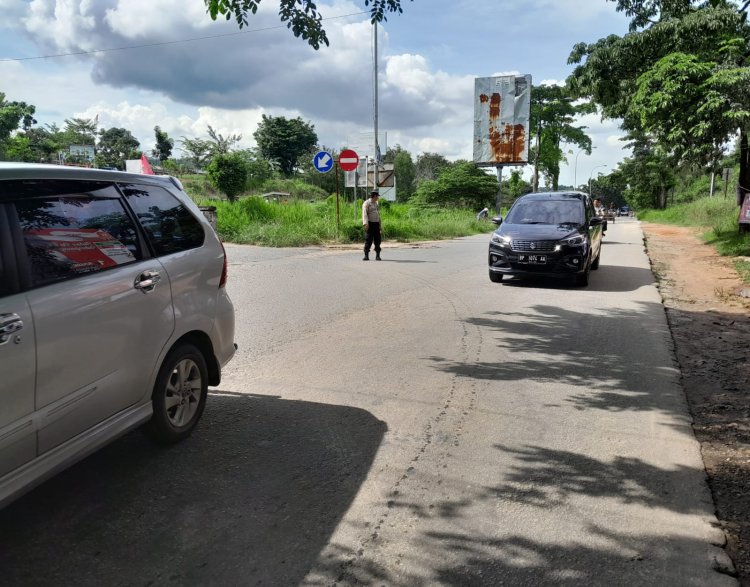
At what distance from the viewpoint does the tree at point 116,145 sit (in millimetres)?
88125

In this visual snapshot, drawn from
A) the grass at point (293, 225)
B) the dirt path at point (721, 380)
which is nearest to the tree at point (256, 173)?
the grass at point (293, 225)

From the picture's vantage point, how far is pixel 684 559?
8.05ft

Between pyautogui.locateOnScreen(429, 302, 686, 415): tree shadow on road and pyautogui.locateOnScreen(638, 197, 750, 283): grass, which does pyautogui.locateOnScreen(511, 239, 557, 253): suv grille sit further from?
pyautogui.locateOnScreen(638, 197, 750, 283): grass

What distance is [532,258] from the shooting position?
9.89m

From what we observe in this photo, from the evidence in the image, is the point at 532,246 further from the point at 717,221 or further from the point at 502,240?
the point at 717,221

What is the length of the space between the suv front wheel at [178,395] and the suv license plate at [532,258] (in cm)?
738

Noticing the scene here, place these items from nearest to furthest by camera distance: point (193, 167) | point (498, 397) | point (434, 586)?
point (434, 586) → point (498, 397) → point (193, 167)

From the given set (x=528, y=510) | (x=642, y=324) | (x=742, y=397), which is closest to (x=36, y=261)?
(x=528, y=510)

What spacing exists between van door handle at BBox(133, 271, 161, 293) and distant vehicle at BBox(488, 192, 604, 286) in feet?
25.6

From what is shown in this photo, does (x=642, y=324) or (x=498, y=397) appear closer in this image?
(x=498, y=397)

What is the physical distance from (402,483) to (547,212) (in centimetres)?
902

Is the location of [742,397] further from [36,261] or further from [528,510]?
[36,261]

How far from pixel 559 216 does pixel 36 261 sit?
996 centimetres

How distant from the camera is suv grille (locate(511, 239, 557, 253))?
32.1ft
